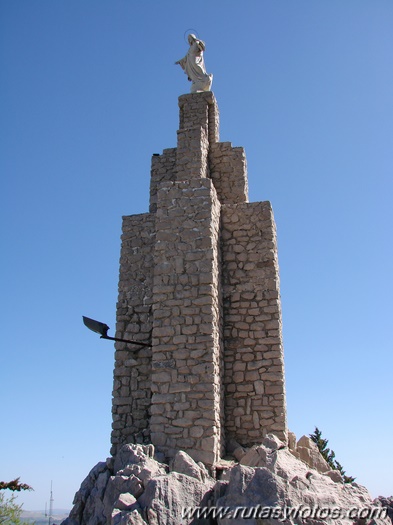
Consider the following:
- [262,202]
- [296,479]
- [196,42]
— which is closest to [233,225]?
[262,202]

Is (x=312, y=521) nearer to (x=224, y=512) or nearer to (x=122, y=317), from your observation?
(x=224, y=512)

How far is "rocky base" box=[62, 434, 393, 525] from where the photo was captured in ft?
18.6

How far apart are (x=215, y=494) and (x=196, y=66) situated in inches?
412

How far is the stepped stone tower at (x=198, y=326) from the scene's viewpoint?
8102 mm

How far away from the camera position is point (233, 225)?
1012 cm

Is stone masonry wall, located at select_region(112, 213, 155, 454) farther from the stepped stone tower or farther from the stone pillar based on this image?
the stone pillar

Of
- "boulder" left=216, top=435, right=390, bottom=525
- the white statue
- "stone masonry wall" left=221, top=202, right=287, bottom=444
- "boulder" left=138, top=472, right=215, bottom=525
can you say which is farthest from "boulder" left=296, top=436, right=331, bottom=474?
the white statue

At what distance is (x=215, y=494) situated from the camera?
247 inches

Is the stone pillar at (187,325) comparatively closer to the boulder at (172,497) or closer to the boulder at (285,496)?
the boulder at (172,497)

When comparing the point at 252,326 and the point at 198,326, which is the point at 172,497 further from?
the point at 252,326

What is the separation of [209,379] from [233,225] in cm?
335

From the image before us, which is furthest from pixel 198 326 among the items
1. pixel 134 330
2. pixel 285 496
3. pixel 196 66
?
pixel 196 66

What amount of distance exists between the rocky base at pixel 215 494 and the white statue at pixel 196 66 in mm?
9138

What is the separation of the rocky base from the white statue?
9.14m
